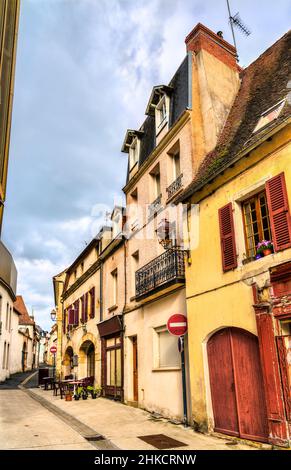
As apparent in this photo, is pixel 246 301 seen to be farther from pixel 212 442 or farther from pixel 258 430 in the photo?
pixel 212 442

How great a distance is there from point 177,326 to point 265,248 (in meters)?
3.11

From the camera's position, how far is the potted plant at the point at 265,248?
299 inches

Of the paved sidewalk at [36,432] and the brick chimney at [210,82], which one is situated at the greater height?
the brick chimney at [210,82]

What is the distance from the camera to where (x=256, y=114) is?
407 inches

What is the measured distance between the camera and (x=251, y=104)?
11336 mm

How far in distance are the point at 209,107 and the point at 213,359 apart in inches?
298

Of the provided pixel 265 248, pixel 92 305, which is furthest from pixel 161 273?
pixel 92 305

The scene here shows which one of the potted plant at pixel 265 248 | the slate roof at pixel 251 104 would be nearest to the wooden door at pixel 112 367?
the slate roof at pixel 251 104

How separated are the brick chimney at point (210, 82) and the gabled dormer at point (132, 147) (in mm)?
3968

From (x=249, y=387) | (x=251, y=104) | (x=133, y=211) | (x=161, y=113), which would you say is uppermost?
(x=161, y=113)

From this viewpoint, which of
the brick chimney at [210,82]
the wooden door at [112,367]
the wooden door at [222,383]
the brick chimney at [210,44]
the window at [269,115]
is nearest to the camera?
the wooden door at [222,383]

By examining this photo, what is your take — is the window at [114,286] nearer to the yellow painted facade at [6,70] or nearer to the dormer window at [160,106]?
the dormer window at [160,106]

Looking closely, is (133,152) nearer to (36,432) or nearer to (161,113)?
(161,113)
